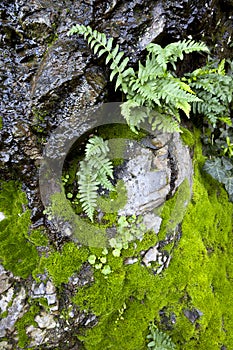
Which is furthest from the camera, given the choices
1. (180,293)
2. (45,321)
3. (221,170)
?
(221,170)

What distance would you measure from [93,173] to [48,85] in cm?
106

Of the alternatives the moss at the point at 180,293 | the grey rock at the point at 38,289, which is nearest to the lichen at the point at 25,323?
the grey rock at the point at 38,289

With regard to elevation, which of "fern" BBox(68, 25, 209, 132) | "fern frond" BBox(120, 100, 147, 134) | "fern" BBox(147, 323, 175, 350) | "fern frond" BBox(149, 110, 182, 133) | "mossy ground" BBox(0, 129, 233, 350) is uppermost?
"fern" BBox(68, 25, 209, 132)

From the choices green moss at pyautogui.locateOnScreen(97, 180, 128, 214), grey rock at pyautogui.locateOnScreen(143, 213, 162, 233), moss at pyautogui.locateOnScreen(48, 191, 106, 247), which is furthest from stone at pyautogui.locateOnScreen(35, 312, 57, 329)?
grey rock at pyautogui.locateOnScreen(143, 213, 162, 233)

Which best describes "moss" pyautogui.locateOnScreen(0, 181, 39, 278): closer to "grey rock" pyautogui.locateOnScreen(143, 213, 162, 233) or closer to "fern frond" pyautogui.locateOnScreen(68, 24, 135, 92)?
"grey rock" pyautogui.locateOnScreen(143, 213, 162, 233)

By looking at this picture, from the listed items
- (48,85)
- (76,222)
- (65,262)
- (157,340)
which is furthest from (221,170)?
(48,85)

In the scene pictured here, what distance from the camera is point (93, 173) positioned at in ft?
11.3

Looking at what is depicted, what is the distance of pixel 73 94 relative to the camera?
339 cm

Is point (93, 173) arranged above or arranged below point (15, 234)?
above

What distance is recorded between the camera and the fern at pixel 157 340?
3.68 meters

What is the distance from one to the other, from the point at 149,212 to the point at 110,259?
0.71m

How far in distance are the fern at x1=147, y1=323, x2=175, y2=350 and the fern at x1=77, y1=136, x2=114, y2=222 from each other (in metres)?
1.62

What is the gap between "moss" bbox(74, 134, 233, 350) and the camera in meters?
3.50

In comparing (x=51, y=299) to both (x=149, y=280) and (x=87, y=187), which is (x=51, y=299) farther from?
(x=87, y=187)
